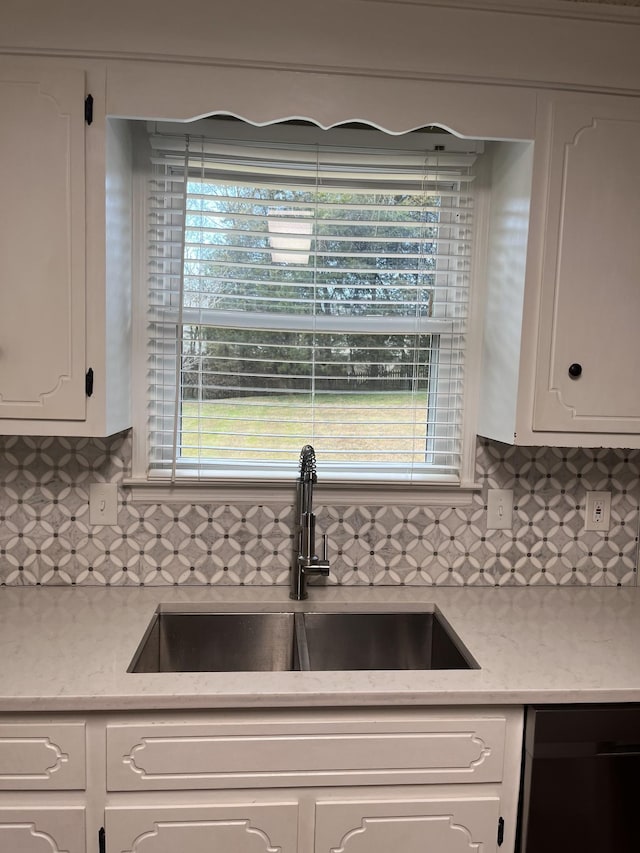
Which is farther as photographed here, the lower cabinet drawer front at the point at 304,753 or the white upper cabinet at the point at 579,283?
the white upper cabinet at the point at 579,283

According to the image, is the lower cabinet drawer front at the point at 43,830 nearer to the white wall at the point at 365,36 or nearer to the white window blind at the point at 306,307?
the white window blind at the point at 306,307

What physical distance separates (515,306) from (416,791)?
120 centimetres

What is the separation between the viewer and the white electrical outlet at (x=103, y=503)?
1849 millimetres

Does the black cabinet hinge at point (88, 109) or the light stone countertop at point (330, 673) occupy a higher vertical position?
the black cabinet hinge at point (88, 109)

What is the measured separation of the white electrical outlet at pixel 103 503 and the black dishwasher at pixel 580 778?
124 cm

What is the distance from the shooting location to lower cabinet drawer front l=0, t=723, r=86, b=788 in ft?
4.22

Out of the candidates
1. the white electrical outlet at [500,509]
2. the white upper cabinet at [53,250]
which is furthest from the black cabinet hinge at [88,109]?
the white electrical outlet at [500,509]

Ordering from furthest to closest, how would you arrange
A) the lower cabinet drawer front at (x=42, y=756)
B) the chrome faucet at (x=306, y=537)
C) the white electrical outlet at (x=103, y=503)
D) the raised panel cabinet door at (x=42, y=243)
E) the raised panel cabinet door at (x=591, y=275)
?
the white electrical outlet at (x=103, y=503), the chrome faucet at (x=306, y=537), the raised panel cabinet door at (x=591, y=275), the raised panel cabinet door at (x=42, y=243), the lower cabinet drawer front at (x=42, y=756)

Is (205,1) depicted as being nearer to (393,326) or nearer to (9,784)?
(393,326)

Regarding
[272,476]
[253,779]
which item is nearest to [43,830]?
[253,779]

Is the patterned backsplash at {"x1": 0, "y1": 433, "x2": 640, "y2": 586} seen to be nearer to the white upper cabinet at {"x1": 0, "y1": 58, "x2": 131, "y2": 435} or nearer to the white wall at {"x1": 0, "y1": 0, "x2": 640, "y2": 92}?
the white upper cabinet at {"x1": 0, "y1": 58, "x2": 131, "y2": 435}

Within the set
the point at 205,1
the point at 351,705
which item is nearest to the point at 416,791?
the point at 351,705

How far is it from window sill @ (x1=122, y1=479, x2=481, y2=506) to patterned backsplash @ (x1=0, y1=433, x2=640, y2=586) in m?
0.03

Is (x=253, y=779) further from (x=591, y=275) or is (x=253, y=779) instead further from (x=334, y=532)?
(x=591, y=275)
